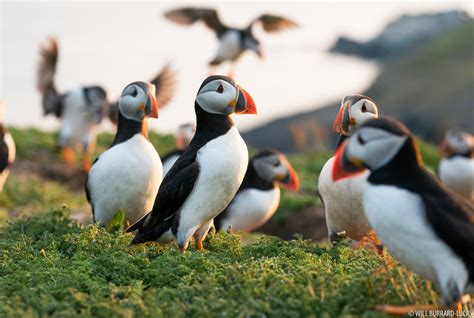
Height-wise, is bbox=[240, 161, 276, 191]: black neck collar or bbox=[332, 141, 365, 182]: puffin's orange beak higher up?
bbox=[332, 141, 365, 182]: puffin's orange beak

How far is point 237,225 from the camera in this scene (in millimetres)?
9867

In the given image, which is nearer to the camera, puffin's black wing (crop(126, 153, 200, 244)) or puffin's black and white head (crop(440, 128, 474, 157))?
puffin's black wing (crop(126, 153, 200, 244))

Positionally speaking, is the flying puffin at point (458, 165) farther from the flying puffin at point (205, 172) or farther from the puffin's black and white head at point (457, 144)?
the flying puffin at point (205, 172)

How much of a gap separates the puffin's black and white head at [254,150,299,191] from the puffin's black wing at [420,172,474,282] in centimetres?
549

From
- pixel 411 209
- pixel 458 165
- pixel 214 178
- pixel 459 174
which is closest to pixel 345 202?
pixel 214 178

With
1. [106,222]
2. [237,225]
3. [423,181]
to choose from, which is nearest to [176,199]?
[106,222]

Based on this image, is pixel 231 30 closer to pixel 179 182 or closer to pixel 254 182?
pixel 254 182

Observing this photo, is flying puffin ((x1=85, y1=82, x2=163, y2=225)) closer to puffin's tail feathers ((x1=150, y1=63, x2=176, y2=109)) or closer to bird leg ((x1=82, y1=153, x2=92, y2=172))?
puffin's tail feathers ((x1=150, y1=63, x2=176, y2=109))

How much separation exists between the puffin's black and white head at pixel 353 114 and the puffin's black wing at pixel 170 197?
4.13 ft

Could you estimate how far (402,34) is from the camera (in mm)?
50750

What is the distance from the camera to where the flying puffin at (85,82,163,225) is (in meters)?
7.37

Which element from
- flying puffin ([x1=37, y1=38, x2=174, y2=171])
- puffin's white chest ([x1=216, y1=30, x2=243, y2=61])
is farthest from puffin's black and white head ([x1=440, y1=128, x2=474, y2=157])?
flying puffin ([x1=37, y1=38, x2=174, y2=171])

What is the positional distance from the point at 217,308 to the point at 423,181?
1429 millimetres

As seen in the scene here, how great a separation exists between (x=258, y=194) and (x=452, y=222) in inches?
217
